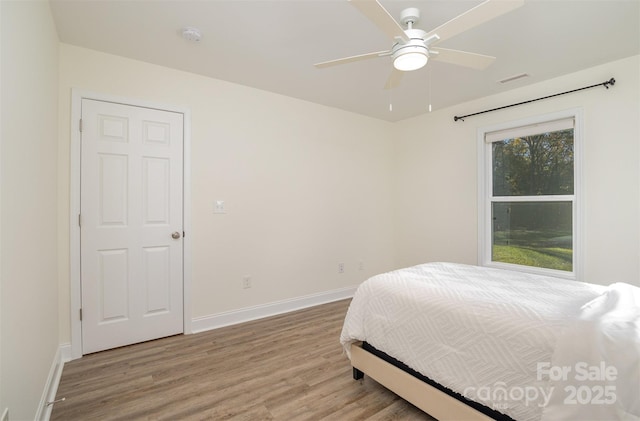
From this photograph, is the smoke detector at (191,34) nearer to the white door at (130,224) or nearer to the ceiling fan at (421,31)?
the white door at (130,224)

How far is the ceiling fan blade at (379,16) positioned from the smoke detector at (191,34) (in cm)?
141

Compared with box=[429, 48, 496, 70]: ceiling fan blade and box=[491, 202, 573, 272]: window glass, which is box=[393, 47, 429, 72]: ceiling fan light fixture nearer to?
box=[429, 48, 496, 70]: ceiling fan blade

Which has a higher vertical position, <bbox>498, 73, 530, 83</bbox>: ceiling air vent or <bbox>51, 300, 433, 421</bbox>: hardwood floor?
<bbox>498, 73, 530, 83</bbox>: ceiling air vent

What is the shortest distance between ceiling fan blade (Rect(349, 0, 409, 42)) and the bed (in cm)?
146

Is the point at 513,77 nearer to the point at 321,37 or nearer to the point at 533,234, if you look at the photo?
the point at 533,234

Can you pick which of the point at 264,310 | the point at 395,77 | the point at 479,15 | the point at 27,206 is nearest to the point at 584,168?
the point at 395,77

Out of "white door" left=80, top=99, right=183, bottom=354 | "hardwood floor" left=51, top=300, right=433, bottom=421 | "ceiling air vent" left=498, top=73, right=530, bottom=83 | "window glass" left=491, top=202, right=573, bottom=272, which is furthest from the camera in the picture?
"window glass" left=491, top=202, right=573, bottom=272

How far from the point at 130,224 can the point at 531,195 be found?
4.08m

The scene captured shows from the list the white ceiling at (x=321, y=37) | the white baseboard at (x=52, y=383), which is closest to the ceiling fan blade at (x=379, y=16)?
the white ceiling at (x=321, y=37)

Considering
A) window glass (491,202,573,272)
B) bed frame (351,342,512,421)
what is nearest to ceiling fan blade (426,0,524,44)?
bed frame (351,342,512,421)

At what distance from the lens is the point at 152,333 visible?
2.68 metres

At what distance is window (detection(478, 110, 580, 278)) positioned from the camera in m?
2.97

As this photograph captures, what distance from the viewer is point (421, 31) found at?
63.2 inches

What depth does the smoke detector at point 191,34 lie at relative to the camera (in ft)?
7.09
